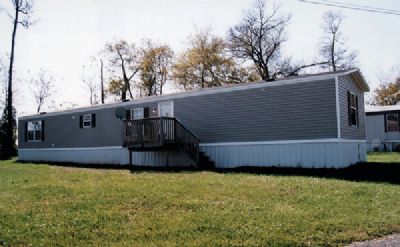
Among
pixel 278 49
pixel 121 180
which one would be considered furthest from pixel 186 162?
pixel 278 49

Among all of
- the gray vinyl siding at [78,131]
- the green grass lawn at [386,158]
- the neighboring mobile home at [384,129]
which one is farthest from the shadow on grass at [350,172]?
the neighboring mobile home at [384,129]

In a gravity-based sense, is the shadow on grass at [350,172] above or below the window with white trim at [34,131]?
below

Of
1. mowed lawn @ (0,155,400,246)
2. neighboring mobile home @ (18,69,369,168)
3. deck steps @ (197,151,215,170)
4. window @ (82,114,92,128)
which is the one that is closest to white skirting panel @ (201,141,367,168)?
neighboring mobile home @ (18,69,369,168)

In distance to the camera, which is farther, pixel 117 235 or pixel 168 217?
pixel 168 217

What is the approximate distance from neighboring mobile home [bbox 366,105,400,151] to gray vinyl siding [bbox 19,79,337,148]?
630 inches

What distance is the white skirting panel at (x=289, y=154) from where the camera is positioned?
14.3 meters

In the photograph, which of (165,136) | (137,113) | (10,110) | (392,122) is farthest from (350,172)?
(10,110)

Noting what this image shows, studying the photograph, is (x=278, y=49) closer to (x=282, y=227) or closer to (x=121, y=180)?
(x=121, y=180)

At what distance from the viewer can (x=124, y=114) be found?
20.6m

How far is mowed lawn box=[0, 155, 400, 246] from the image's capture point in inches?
242

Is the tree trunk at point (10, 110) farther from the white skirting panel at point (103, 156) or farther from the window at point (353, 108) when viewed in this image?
the window at point (353, 108)

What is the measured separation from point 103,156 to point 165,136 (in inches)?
261

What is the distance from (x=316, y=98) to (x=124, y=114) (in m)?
10.1

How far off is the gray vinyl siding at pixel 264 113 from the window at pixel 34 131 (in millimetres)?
12533
